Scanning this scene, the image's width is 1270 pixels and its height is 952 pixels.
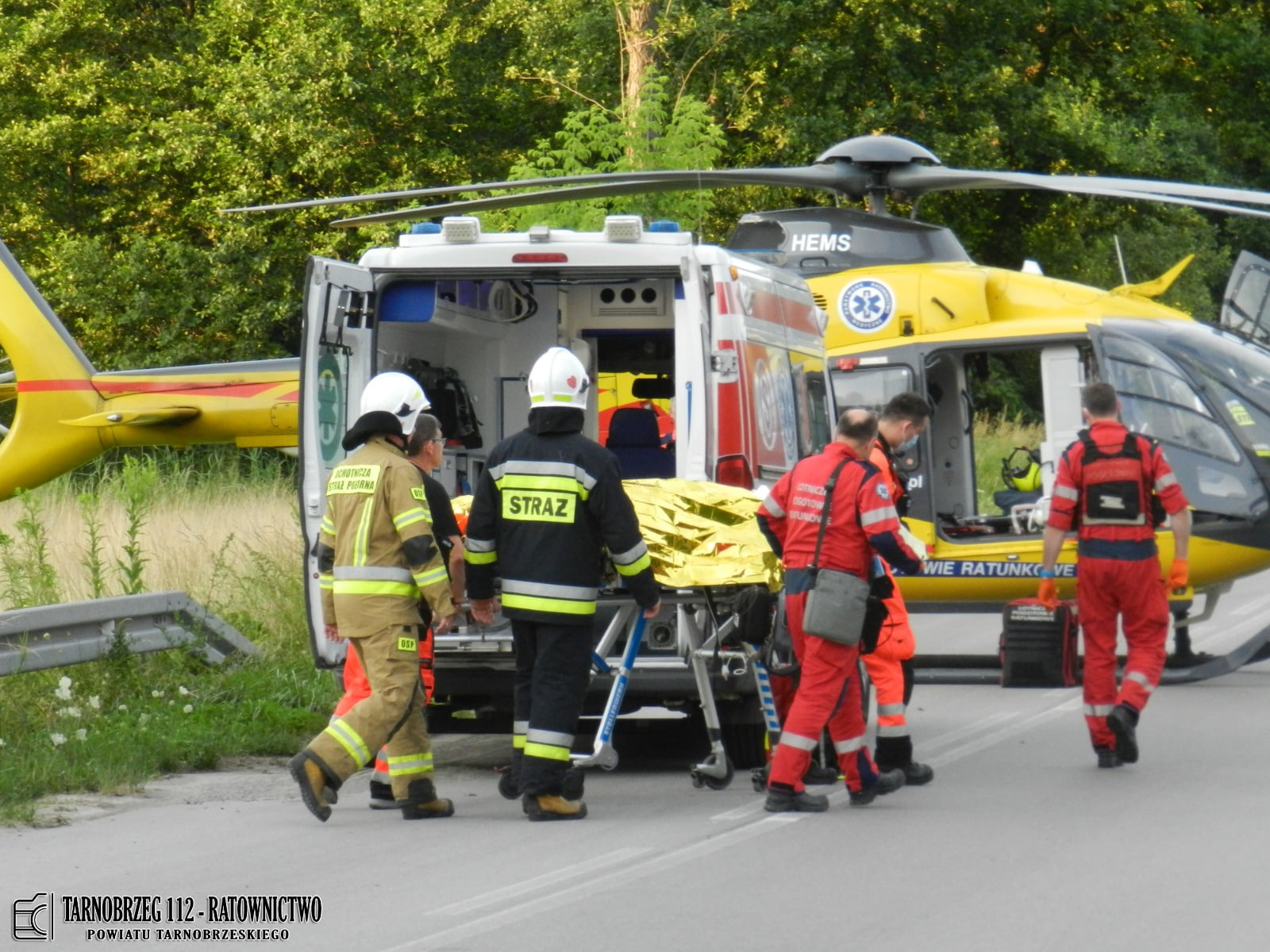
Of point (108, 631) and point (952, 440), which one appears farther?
point (952, 440)

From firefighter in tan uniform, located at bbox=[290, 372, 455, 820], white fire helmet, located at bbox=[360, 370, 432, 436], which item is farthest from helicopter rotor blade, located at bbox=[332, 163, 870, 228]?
firefighter in tan uniform, located at bbox=[290, 372, 455, 820]

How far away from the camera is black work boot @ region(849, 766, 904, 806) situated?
773cm

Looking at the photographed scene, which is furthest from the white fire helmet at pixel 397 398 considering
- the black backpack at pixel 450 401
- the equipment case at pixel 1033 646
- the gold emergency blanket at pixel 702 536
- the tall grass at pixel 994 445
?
the tall grass at pixel 994 445

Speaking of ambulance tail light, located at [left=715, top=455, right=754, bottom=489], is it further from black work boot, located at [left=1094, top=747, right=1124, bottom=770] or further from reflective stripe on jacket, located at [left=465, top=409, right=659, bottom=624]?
black work boot, located at [left=1094, top=747, right=1124, bottom=770]

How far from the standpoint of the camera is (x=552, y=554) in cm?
740

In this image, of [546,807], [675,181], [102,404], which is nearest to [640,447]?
[675,181]

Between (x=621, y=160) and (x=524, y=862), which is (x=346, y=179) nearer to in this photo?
(x=621, y=160)

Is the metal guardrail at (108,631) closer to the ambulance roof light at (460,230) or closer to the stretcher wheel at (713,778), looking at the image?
the ambulance roof light at (460,230)

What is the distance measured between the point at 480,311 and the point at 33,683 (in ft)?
10.4

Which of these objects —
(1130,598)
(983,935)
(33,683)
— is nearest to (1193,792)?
(1130,598)

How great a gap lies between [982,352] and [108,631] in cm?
643

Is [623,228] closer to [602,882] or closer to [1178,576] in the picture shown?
[1178,576]

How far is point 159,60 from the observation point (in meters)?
29.1

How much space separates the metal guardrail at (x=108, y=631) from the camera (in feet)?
29.5
